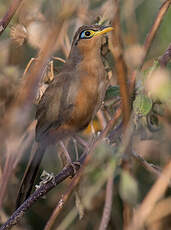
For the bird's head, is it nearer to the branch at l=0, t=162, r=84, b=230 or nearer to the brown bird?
the brown bird

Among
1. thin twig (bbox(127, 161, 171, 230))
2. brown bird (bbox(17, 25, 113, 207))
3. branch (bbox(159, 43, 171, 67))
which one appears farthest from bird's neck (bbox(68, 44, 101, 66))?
thin twig (bbox(127, 161, 171, 230))

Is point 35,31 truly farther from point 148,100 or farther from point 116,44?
point 116,44

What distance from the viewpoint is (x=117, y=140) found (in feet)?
7.99

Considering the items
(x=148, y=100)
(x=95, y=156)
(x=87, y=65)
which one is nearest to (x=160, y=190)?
(x=95, y=156)

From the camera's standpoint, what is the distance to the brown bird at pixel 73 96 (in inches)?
129

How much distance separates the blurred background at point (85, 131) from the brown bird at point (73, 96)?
9 cm

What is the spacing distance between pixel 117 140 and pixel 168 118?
88cm

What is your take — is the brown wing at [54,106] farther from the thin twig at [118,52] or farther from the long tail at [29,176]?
the thin twig at [118,52]

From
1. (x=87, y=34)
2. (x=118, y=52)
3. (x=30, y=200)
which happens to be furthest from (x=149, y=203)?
(x=87, y=34)

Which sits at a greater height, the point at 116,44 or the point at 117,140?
the point at 116,44

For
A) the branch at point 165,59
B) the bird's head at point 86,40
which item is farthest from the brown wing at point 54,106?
the branch at point 165,59

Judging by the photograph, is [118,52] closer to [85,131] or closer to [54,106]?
[54,106]

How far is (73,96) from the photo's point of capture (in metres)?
3.31

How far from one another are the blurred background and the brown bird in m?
0.09
